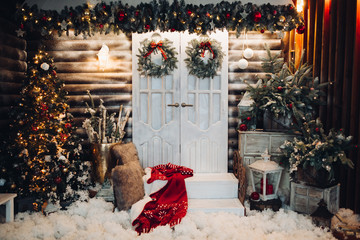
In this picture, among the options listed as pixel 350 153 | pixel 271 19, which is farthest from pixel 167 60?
pixel 350 153

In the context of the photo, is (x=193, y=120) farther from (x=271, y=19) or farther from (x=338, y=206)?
(x=338, y=206)

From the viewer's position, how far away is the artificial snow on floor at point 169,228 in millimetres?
3182

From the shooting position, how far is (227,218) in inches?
142

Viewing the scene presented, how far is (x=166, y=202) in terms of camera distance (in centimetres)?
388

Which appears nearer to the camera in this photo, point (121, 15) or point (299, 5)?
point (121, 15)

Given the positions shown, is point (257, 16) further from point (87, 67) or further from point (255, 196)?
point (87, 67)

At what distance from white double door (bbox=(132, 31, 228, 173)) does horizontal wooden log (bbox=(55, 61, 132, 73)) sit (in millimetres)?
235

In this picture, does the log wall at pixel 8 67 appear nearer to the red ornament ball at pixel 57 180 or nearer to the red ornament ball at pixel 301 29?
the red ornament ball at pixel 57 180

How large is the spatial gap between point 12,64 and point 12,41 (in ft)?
1.29

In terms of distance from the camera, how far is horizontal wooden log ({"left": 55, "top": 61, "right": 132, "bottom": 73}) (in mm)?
5203

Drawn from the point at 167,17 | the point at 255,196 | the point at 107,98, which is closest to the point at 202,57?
the point at 167,17

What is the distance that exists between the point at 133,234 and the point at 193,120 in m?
2.41

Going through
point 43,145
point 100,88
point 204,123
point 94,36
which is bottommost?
point 43,145

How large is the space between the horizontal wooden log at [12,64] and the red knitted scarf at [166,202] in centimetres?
291
